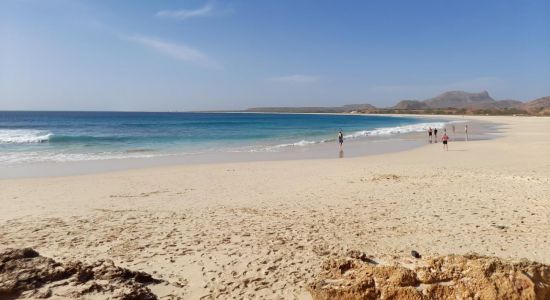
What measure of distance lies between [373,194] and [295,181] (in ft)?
10.1

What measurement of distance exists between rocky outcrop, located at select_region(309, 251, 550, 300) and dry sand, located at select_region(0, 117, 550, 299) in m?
1.04

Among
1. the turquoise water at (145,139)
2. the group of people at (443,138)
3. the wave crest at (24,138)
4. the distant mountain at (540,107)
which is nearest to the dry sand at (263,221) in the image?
the group of people at (443,138)

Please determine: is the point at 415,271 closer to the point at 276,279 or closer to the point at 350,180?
the point at 276,279

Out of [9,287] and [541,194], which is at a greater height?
[9,287]

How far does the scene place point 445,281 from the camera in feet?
11.5

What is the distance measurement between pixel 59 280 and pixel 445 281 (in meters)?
3.78

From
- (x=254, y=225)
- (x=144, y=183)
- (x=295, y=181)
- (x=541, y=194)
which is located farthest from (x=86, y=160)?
(x=541, y=194)

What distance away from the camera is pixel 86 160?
19.9 meters

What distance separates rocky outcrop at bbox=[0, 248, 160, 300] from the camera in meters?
3.56

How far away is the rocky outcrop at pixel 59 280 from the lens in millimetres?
3562

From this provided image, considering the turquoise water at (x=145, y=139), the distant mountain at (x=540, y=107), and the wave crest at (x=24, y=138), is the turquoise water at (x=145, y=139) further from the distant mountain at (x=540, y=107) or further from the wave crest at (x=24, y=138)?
the distant mountain at (x=540, y=107)

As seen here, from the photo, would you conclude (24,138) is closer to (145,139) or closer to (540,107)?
(145,139)

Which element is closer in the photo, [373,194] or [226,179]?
[373,194]

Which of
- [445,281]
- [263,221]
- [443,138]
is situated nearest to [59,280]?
[445,281]
